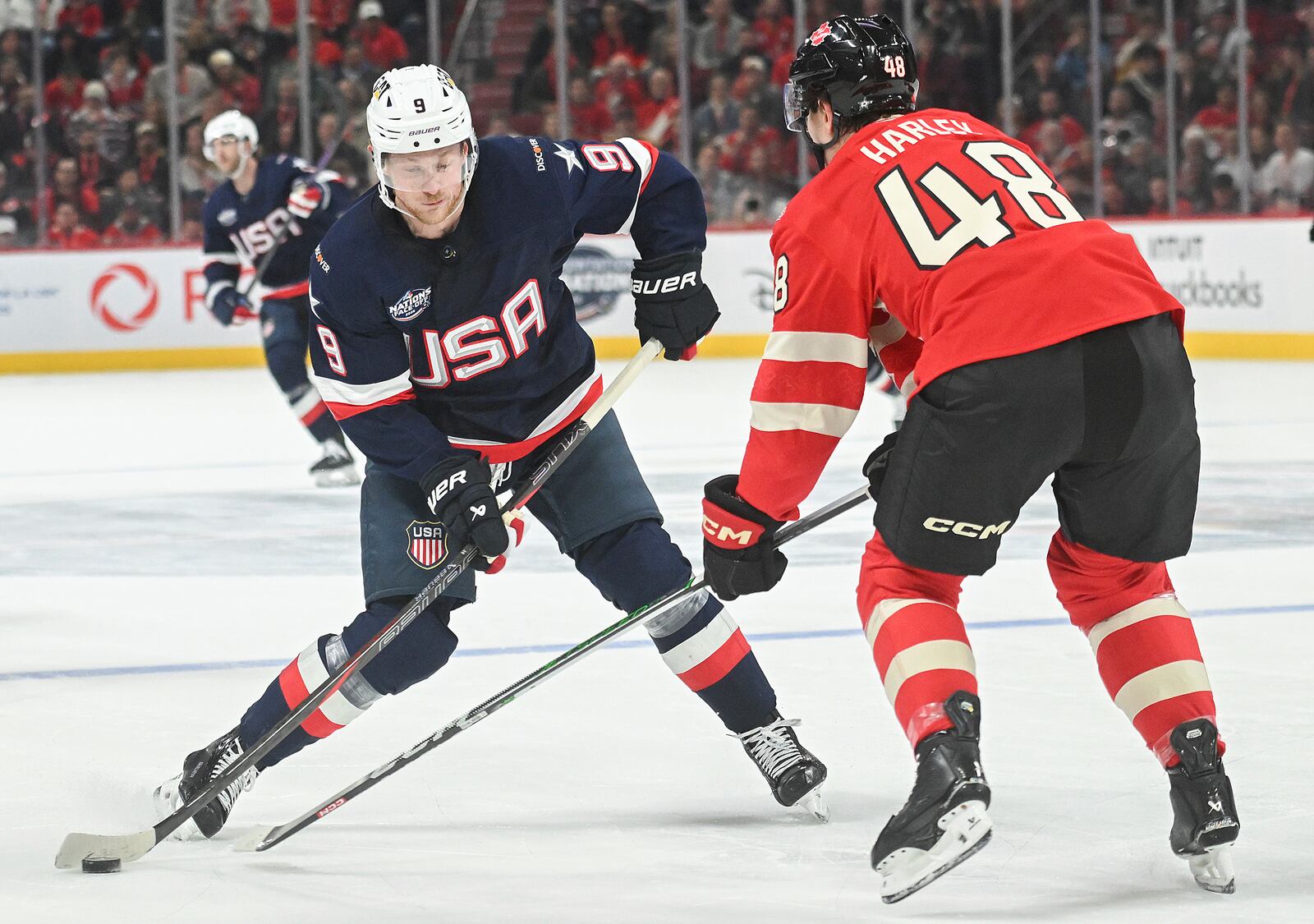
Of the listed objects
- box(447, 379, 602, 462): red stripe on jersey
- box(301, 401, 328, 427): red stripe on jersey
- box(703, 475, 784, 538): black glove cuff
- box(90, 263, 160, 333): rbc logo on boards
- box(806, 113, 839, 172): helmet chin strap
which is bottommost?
box(90, 263, 160, 333): rbc logo on boards

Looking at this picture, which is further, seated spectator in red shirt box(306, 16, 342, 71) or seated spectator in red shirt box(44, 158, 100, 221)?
seated spectator in red shirt box(306, 16, 342, 71)

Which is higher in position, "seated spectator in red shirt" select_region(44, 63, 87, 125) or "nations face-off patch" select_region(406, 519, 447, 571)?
"nations face-off patch" select_region(406, 519, 447, 571)

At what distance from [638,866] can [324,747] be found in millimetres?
900

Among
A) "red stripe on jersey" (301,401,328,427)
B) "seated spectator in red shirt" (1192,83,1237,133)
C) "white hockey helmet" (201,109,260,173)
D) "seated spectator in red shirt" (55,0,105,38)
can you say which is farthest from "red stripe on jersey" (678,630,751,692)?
"seated spectator in red shirt" (55,0,105,38)

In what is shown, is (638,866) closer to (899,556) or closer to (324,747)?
(899,556)

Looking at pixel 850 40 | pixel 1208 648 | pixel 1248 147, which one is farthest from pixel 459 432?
pixel 1248 147

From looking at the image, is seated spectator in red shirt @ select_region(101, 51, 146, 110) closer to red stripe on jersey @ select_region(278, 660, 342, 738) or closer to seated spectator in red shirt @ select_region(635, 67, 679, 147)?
seated spectator in red shirt @ select_region(635, 67, 679, 147)

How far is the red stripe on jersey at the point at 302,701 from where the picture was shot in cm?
282

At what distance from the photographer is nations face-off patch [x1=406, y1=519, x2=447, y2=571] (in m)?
2.81

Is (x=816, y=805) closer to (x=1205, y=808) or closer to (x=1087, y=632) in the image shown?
(x=1087, y=632)

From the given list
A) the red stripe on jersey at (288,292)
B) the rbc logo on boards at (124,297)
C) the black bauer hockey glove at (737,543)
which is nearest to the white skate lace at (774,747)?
the black bauer hockey glove at (737,543)

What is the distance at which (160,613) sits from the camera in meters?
4.50

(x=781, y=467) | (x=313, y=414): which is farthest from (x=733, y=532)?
(x=313, y=414)

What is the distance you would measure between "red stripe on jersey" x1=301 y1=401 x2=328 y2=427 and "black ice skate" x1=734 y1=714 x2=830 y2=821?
4.26 metres
